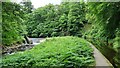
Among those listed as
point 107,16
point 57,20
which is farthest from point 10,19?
point 57,20

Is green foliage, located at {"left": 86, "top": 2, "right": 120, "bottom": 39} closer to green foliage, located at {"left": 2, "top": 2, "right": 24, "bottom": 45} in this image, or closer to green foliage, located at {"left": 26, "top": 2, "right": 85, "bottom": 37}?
green foliage, located at {"left": 2, "top": 2, "right": 24, "bottom": 45}

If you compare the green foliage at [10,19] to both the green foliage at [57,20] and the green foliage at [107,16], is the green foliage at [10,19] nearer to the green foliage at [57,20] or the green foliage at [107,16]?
the green foliage at [107,16]

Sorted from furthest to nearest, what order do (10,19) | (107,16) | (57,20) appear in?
(57,20)
(107,16)
(10,19)

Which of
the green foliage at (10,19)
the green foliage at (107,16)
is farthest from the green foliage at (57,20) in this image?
the green foliage at (10,19)

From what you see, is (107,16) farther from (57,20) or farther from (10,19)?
(57,20)

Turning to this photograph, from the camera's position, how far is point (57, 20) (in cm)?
1727

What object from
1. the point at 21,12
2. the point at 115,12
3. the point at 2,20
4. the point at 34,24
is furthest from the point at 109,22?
the point at 34,24

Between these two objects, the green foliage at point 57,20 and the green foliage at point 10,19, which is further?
the green foliage at point 57,20

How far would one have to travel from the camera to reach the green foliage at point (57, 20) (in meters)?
17.2

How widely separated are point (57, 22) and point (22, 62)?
1323cm

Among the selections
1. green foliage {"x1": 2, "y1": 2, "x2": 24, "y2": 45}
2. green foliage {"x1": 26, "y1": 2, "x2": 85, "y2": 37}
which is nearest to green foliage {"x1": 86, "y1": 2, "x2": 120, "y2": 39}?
green foliage {"x1": 2, "y1": 2, "x2": 24, "y2": 45}

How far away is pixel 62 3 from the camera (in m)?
17.5

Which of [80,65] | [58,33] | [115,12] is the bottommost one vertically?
[58,33]

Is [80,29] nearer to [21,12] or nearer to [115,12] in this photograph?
[115,12]
